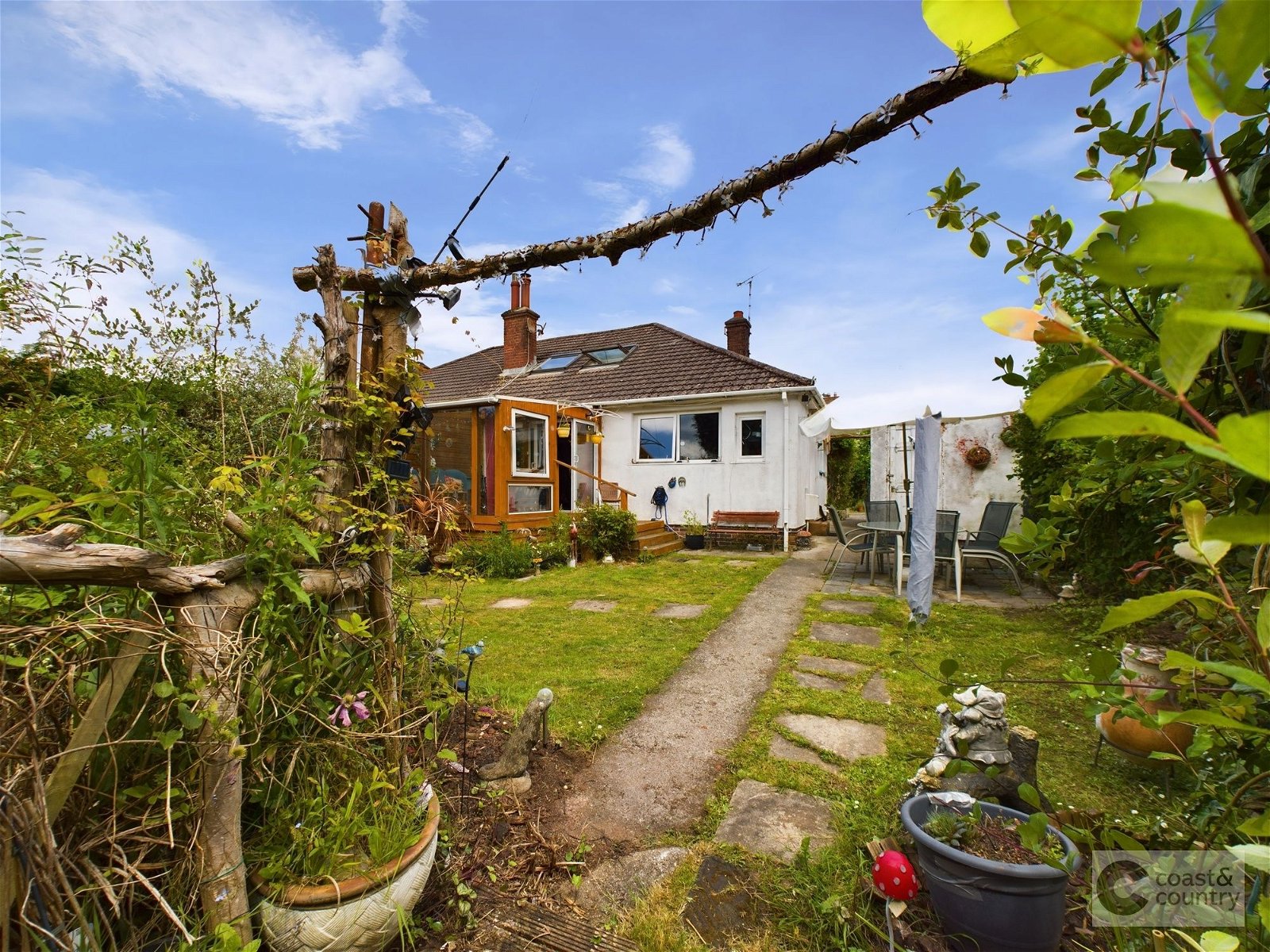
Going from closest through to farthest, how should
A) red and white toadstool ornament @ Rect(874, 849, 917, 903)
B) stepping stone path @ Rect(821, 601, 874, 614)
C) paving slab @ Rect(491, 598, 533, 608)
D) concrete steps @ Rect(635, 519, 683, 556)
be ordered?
1. red and white toadstool ornament @ Rect(874, 849, 917, 903)
2. stepping stone path @ Rect(821, 601, 874, 614)
3. paving slab @ Rect(491, 598, 533, 608)
4. concrete steps @ Rect(635, 519, 683, 556)

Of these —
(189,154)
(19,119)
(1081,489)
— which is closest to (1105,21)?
(1081,489)

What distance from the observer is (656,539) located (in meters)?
11.1

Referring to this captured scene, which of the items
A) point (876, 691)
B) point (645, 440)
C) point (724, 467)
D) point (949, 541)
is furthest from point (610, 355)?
point (876, 691)

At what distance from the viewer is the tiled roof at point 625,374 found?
12.2 m

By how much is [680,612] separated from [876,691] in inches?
106

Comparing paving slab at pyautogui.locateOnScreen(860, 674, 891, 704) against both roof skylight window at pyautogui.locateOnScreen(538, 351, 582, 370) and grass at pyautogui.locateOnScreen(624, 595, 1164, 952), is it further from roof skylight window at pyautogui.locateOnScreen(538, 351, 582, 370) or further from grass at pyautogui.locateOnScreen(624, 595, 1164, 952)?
roof skylight window at pyautogui.locateOnScreen(538, 351, 582, 370)

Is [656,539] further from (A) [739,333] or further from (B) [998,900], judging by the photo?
(B) [998,900]

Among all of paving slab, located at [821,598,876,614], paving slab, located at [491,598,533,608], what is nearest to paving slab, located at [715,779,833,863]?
paving slab, located at [821,598,876,614]

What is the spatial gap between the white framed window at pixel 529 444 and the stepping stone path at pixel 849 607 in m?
5.57

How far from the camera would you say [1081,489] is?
1.34 meters

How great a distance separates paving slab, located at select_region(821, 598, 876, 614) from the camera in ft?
21.3

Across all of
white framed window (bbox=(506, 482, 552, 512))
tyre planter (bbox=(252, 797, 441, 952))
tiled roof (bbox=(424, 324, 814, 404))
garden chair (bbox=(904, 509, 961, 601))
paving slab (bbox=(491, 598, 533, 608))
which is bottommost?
paving slab (bbox=(491, 598, 533, 608))

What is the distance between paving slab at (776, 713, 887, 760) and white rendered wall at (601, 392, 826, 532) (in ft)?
26.4

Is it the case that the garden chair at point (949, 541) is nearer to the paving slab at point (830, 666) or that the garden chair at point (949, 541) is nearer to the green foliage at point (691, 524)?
the paving slab at point (830, 666)
